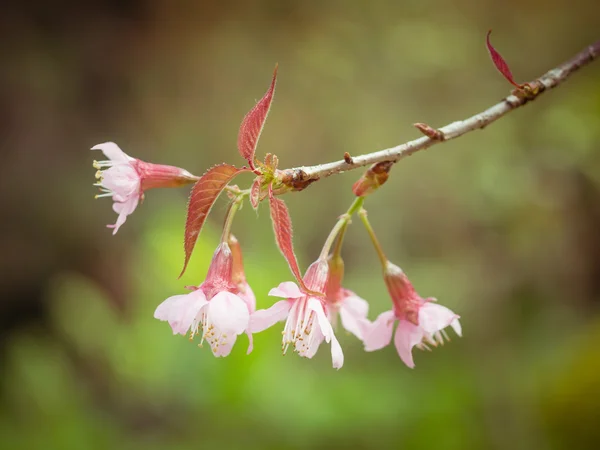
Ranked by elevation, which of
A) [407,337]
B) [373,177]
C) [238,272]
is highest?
[373,177]

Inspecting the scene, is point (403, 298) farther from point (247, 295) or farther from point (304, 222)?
point (304, 222)

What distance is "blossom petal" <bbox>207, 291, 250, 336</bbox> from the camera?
586 mm

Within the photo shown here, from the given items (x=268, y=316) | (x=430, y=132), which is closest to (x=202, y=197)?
(x=268, y=316)

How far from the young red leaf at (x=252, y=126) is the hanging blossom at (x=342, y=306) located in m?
0.25

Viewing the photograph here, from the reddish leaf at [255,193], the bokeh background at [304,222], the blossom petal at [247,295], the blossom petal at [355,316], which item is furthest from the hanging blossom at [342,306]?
the bokeh background at [304,222]

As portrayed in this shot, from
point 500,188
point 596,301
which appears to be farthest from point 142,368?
point 596,301

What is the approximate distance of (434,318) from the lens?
72cm

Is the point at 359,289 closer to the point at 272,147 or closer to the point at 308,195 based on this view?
the point at 308,195

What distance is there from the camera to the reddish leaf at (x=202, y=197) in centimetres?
54

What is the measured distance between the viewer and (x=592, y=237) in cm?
255

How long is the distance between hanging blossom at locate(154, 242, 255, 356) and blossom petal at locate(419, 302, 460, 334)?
0.25 meters

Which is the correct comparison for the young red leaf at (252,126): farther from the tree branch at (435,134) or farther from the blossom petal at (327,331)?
the blossom petal at (327,331)

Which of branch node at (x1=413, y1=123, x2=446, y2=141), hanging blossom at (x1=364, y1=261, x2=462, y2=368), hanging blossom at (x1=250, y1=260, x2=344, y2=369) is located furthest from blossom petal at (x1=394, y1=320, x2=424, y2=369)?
branch node at (x1=413, y1=123, x2=446, y2=141)

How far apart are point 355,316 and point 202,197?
32 centimetres
